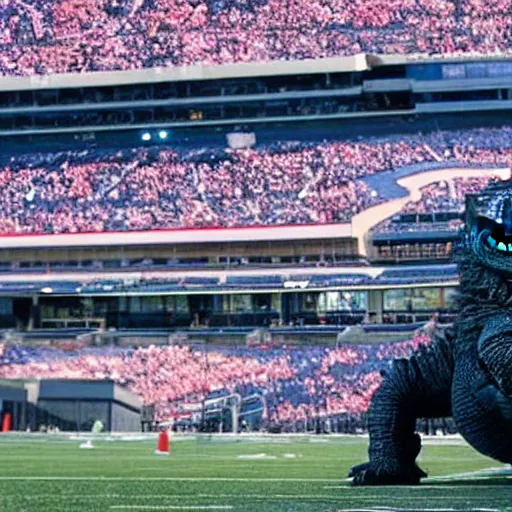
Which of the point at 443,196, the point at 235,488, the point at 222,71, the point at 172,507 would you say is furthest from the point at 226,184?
the point at 172,507

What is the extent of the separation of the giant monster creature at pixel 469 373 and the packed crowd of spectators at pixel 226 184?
3478 centimetres

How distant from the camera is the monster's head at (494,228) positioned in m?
7.28

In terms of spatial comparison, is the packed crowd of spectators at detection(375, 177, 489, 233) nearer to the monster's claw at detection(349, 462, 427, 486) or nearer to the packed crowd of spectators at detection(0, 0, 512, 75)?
the packed crowd of spectators at detection(0, 0, 512, 75)

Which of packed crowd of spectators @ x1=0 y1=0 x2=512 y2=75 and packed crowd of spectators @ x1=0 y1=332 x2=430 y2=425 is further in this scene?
packed crowd of spectators @ x1=0 y1=0 x2=512 y2=75

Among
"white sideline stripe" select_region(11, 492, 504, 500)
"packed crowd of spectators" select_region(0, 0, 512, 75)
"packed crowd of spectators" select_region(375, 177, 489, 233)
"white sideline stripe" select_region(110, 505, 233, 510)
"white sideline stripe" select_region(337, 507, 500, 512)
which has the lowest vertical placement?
"white sideline stripe" select_region(337, 507, 500, 512)

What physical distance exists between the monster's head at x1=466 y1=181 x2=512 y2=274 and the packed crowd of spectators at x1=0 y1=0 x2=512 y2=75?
41214mm

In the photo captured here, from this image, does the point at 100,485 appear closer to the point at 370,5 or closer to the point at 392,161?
the point at 392,161

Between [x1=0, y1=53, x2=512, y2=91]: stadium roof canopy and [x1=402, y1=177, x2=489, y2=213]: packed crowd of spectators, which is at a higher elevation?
[x1=0, y1=53, x2=512, y2=91]: stadium roof canopy

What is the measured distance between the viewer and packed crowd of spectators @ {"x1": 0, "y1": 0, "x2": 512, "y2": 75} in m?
48.7

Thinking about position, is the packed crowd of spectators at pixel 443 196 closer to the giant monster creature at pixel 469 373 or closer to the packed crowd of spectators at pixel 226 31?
the packed crowd of spectators at pixel 226 31

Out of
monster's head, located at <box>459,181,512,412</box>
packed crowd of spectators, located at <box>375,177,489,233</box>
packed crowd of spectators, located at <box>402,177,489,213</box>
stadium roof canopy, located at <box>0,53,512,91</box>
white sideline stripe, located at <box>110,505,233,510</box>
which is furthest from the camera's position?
stadium roof canopy, located at <box>0,53,512,91</box>

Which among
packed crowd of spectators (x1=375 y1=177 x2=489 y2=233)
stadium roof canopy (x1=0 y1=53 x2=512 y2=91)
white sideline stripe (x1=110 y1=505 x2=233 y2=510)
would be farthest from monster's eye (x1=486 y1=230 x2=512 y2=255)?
stadium roof canopy (x1=0 y1=53 x2=512 y2=91)

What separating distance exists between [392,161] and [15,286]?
400 inches

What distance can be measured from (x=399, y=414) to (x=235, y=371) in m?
26.4
